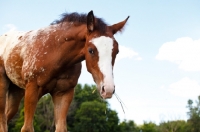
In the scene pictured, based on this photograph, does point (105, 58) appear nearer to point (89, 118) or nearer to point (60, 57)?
point (60, 57)

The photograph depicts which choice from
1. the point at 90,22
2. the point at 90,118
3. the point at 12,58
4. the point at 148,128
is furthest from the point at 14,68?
the point at 148,128

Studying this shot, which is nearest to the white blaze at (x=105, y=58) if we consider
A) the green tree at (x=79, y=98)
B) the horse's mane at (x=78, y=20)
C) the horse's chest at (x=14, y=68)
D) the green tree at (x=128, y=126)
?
the horse's mane at (x=78, y=20)

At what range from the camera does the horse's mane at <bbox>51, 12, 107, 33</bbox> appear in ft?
23.5

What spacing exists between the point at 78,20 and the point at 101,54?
5.76 feet

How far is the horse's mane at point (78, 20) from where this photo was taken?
283 inches

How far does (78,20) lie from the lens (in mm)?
8094

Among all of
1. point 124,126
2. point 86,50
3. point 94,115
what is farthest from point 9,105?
point 124,126

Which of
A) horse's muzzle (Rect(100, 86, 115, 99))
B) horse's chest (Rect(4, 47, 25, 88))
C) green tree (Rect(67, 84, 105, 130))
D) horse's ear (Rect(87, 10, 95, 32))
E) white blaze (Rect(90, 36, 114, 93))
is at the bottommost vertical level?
horse's muzzle (Rect(100, 86, 115, 99))

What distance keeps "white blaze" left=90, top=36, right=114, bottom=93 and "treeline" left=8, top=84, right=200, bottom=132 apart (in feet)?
240

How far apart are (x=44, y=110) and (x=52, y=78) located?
80.5 metres

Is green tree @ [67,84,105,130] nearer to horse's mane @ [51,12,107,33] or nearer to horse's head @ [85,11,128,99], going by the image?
horse's mane @ [51,12,107,33]

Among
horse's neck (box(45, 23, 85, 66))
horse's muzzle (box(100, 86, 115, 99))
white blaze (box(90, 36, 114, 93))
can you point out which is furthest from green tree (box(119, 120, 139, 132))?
horse's muzzle (box(100, 86, 115, 99))

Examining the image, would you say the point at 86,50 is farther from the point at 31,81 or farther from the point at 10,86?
the point at 10,86

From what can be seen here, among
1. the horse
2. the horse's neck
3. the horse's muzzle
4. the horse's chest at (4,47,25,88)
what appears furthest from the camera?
the horse's chest at (4,47,25,88)
